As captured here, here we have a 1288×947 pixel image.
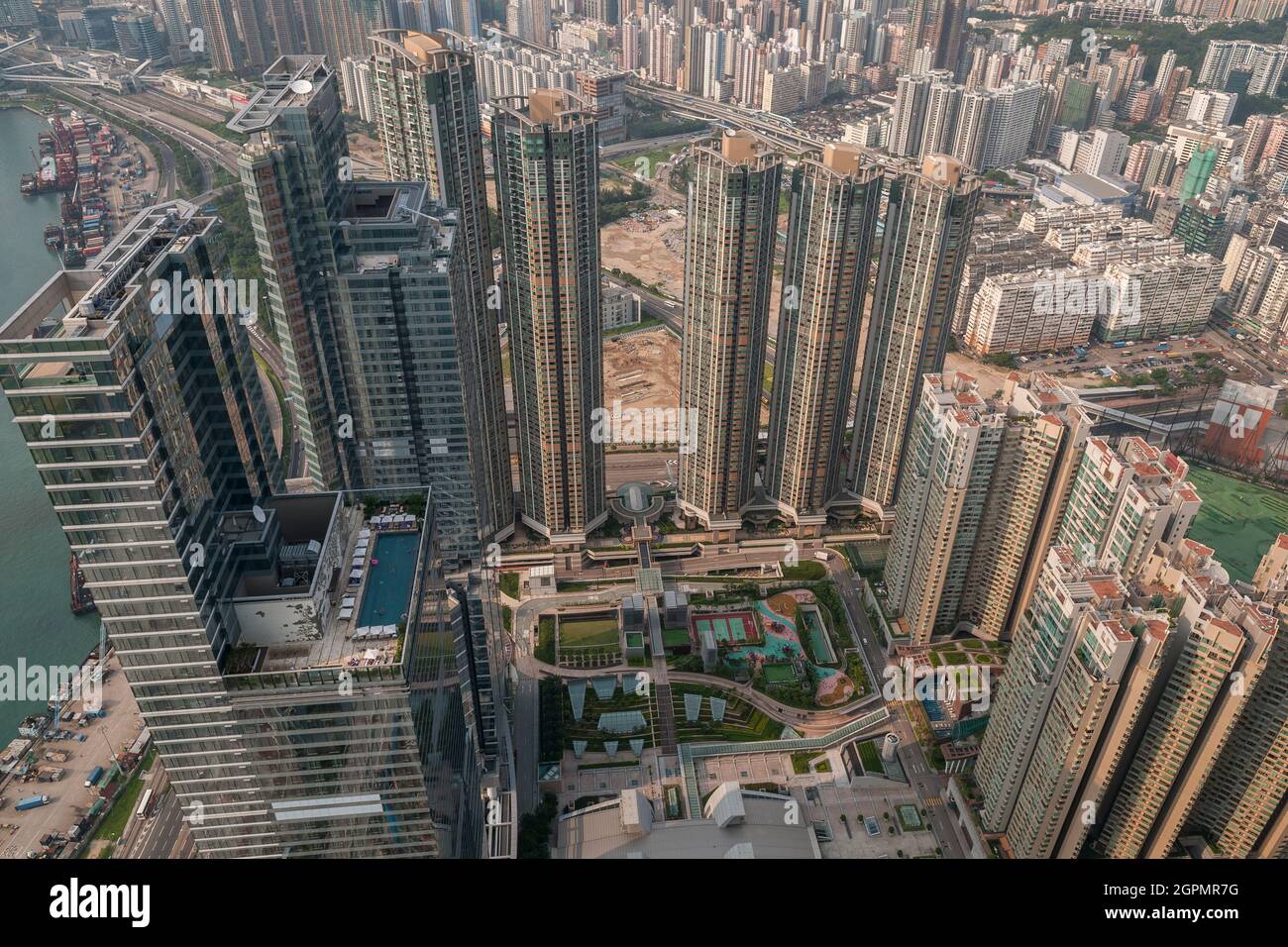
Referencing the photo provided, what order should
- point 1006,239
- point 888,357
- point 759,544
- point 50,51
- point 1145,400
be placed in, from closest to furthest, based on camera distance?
point 888,357 < point 759,544 < point 1145,400 < point 1006,239 < point 50,51

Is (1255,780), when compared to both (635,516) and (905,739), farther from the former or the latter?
(635,516)

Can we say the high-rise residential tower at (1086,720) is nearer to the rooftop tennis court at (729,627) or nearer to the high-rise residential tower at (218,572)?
the rooftop tennis court at (729,627)

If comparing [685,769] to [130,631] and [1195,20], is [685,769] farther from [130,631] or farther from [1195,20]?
[1195,20]

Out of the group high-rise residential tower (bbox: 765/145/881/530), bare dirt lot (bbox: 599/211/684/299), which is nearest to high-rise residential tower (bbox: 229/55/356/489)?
high-rise residential tower (bbox: 765/145/881/530)

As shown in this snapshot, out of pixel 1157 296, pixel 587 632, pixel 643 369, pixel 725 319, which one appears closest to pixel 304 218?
pixel 725 319
